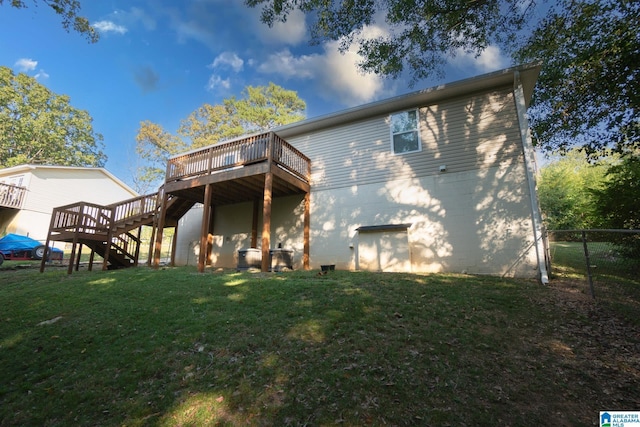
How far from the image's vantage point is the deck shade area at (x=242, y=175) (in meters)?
8.89

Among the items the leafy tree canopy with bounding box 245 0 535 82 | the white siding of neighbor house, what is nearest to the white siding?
the white siding of neighbor house

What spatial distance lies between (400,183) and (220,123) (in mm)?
20969

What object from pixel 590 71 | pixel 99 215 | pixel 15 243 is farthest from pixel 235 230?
pixel 590 71

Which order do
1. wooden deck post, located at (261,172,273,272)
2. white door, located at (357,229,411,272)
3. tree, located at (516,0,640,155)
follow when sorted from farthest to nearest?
white door, located at (357,229,411,272), wooden deck post, located at (261,172,273,272), tree, located at (516,0,640,155)

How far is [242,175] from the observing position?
9.10 m

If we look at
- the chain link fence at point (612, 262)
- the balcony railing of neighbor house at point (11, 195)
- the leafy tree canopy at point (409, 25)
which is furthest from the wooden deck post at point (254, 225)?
the balcony railing of neighbor house at point (11, 195)

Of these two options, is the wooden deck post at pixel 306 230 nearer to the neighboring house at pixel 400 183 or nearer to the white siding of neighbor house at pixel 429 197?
the neighboring house at pixel 400 183

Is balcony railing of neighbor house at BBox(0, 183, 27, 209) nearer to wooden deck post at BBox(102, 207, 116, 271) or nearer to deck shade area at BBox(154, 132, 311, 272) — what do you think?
wooden deck post at BBox(102, 207, 116, 271)

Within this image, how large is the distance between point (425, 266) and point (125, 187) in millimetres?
26170

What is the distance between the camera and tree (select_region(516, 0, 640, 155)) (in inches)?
291

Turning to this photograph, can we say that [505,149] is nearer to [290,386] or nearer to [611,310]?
[611,310]

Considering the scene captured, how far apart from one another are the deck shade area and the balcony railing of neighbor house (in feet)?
47.1

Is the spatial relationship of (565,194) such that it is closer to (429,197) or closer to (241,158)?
(429,197)

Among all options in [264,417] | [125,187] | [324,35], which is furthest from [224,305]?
[125,187]
